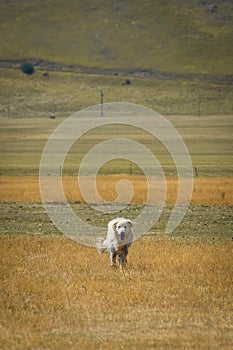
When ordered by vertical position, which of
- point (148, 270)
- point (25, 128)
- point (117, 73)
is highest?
point (117, 73)

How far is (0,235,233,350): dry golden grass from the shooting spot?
12.1 metres

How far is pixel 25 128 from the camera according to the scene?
362ft

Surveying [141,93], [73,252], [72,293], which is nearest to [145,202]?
[73,252]

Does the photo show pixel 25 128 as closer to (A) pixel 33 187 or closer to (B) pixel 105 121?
(B) pixel 105 121

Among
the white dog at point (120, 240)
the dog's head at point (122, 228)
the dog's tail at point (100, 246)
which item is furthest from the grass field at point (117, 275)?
the dog's head at point (122, 228)

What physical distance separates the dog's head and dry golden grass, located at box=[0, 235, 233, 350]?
684 millimetres

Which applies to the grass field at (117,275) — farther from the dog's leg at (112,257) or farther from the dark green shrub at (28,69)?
the dark green shrub at (28,69)

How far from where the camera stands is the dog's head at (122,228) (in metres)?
18.3

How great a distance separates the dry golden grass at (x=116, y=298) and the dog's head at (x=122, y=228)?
68 cm

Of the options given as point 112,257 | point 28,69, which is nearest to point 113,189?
point 112,257

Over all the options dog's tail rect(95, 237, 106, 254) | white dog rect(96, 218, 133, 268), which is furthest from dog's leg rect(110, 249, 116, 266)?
dog's tail rect(95, 237, 106, 254)

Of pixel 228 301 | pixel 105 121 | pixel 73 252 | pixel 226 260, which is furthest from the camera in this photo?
pixel 105 121

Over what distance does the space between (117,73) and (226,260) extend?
6791 inches

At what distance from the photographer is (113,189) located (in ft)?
133
